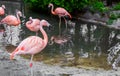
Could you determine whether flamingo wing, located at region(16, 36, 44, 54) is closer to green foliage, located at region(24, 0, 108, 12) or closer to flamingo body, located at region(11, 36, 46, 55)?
flamingo body, located at region(11, 36, 46, 55)

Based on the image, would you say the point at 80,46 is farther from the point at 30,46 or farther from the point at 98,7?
the point at 98,7

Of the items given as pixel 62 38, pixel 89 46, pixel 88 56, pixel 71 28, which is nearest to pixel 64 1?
pixel 71 28

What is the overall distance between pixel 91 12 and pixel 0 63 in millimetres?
7470

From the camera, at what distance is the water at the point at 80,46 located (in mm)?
9271

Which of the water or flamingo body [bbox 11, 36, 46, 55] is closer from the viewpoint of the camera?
flamingo body [bbox 11, 36, 46, 55]

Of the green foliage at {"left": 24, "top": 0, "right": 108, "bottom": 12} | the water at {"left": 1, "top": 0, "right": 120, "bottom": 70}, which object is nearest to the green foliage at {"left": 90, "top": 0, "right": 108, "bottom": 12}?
the green foliage at {"left": 24, "top": 0, "right": 108, "bottom": 12}

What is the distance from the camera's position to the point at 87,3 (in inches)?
623

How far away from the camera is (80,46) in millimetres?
11062

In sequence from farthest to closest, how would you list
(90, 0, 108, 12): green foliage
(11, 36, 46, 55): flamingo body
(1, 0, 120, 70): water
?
(90, 0, 108, 12): green foliage < (1, 0, 120, 70): water < (11, 36, 46, 55): flamingo body

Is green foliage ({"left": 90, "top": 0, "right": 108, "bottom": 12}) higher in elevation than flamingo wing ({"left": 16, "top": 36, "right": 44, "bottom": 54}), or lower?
lower

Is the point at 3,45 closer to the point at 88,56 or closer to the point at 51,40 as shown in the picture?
the point at 51,40

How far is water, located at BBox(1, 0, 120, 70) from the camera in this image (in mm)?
9271

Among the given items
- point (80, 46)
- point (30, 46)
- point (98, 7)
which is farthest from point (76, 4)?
point (30, 46)

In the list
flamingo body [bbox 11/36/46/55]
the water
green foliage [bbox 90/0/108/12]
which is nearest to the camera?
flamingo body [bbox 11/36/46/55]
